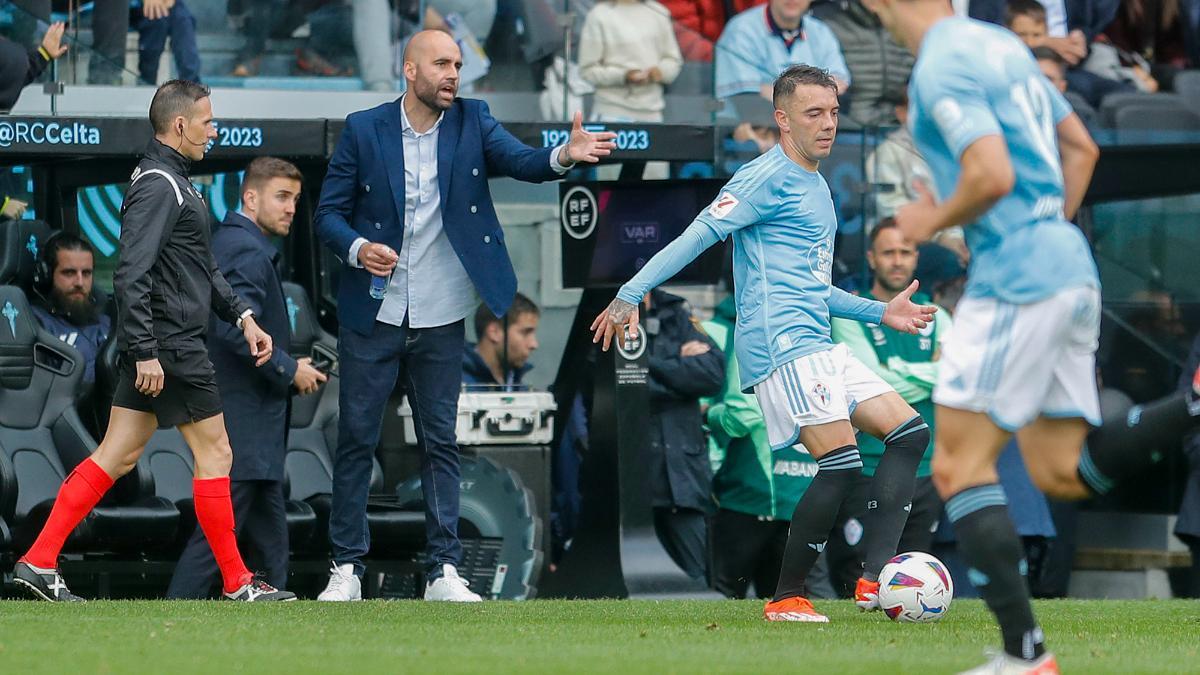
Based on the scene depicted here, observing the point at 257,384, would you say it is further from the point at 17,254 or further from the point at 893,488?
the point at 893,488

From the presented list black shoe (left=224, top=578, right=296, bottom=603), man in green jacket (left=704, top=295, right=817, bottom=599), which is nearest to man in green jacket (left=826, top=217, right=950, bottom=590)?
man in green jacket (left=704, top=295, right=817, bottom=599)

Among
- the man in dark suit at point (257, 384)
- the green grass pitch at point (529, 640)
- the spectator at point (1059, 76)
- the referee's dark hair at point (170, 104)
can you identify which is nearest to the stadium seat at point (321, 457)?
the man in dark suit at point (257, 384)

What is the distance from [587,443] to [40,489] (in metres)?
2.89

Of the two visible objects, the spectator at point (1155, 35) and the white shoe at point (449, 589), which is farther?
the spectator at point (1155, 35)

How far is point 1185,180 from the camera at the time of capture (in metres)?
13.0

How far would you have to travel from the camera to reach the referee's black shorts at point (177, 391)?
8.20 meters

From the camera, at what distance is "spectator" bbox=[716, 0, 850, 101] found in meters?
11.6

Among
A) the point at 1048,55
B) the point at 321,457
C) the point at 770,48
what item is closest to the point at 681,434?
the point at 321,457

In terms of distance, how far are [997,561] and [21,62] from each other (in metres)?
6.73

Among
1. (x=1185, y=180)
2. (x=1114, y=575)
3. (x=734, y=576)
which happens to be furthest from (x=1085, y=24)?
(x=734, y=576)

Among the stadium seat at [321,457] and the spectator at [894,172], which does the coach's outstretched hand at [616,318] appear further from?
the spectator at [894,172]

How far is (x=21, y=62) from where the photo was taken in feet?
33.3

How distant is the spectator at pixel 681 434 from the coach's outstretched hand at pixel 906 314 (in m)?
2.93

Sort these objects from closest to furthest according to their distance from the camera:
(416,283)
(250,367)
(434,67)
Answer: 1. (434,67)
2. (416,283)
3. (250,367)
